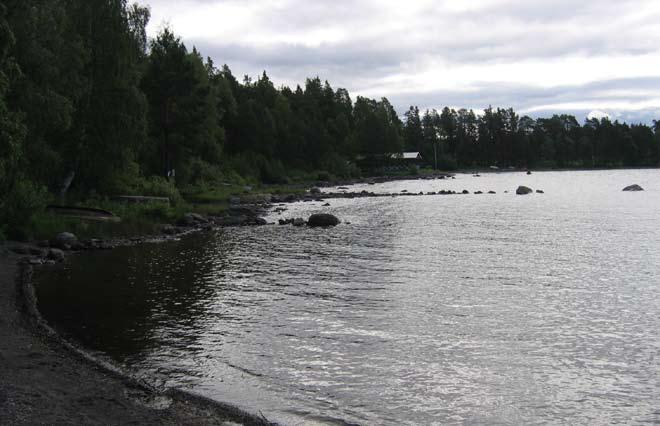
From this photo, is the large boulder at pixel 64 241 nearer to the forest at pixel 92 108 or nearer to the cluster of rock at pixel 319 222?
the forest at pixel 92 108

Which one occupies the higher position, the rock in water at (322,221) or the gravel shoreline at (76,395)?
the rock in water at (322,221)

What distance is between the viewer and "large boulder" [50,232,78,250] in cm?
3406

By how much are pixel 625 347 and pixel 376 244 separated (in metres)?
22.7

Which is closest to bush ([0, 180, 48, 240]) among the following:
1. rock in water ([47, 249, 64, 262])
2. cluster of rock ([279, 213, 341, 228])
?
rock in water ([47, 249, 64, 262])

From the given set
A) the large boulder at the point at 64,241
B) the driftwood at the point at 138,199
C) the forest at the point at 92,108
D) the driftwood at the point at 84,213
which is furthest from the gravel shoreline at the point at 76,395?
the driftwood at the point at 138,199

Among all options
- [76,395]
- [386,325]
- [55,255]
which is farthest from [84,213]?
[76,395]

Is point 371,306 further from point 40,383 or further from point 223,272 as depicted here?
point 40,383

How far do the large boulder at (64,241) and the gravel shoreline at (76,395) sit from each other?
1841cm

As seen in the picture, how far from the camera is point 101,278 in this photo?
26344 mm

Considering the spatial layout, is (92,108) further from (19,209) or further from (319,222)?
(319,222)

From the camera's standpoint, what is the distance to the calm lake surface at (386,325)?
43.1 ft

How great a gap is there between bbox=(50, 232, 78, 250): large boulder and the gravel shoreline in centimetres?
1841

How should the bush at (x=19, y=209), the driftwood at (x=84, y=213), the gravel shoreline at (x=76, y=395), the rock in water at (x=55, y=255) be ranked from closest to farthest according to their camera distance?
the gravel shoreline at (x=76, y=395)
the rock in water at (x=55, y=255)
the bush at (x=19, y=209)
the driftwood at (x=84, y=213)

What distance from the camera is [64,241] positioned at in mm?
34281
